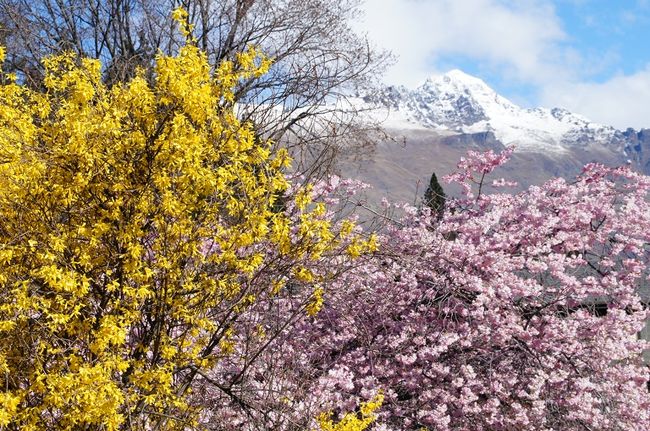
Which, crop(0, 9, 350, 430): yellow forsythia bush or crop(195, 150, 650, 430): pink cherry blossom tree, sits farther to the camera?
crop(195, 150, 650, 430): pink cherry blossom tree

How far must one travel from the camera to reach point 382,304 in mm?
9984

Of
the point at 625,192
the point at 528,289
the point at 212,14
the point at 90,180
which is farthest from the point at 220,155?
the point at 212,14

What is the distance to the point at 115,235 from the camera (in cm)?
545

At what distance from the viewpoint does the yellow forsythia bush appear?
16.5ft

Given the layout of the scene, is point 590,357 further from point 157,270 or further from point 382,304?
point 157,270

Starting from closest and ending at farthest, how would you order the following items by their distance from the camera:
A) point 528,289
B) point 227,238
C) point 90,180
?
point 90,180 → point 227,238 → point 528,289

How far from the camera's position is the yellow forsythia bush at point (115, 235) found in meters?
5.03

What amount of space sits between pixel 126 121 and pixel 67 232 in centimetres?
109

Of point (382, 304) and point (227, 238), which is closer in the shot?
point (227, 238)

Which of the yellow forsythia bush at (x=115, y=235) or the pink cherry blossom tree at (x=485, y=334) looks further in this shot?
the pink cherry blossom tree at (x=485, y=334)

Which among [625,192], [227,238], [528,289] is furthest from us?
[625,192]

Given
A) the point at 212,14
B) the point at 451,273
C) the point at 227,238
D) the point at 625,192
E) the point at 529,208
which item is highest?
the point at 212,14

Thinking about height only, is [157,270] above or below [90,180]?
below

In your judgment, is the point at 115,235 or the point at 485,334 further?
the point at 485,334
